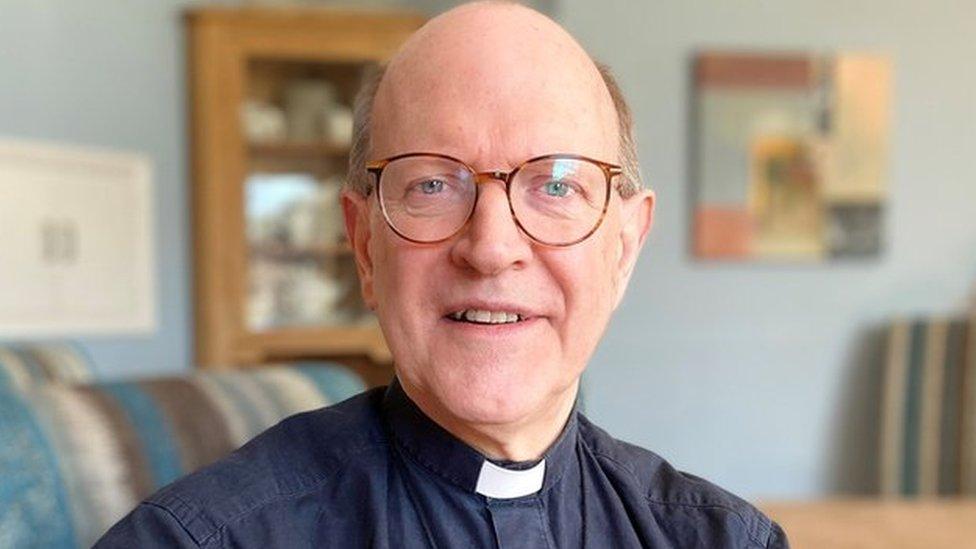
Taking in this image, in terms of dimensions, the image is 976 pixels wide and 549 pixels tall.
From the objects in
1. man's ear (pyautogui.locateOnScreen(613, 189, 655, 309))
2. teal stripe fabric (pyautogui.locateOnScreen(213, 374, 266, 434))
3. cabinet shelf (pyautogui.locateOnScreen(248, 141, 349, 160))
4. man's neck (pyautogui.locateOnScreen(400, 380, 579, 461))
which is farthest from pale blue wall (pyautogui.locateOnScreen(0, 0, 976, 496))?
man's neck (pyautogui.locateOnScreen(400, 380, 579, 461))

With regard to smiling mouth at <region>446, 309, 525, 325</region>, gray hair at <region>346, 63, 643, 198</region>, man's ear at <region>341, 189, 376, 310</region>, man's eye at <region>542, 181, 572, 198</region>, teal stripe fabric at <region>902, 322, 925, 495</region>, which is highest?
gray hair at <region>346, 63, 643, 198</region>

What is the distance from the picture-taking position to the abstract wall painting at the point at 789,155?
2578 millimetres

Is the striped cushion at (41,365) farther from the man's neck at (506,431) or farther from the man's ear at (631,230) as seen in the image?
the man's ear at (631,230)

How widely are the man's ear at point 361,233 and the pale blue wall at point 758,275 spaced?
173 centimetres

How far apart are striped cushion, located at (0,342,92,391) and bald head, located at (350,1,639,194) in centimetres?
82

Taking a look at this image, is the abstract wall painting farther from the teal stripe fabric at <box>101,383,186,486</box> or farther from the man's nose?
the man's nose

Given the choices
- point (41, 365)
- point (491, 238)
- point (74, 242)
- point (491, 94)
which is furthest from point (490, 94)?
point (74, 242)

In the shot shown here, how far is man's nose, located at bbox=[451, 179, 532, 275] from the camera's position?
761mm

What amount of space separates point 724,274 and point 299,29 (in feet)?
4.64

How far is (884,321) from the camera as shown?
8.67 ft

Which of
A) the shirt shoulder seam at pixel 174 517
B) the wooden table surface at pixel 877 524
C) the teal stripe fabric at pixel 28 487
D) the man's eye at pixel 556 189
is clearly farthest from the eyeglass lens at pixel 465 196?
the wooden table surface at pixel 877 524

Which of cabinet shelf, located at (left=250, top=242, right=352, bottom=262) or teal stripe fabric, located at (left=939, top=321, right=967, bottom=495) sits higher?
cabinet shelf, located at (left=250, top=242, right=352, bottom=262)

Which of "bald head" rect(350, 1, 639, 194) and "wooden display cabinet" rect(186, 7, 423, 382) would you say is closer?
"bald head" rect(350, 1, 639, 194)

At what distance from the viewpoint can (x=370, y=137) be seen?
0.86 meters
